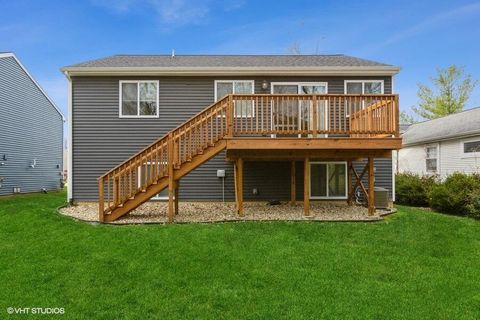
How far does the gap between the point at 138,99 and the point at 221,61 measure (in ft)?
10.6

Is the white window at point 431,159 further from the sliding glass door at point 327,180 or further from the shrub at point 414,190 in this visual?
the sliding glass door at point 327,180

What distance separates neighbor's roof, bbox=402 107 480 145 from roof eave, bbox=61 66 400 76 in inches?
220

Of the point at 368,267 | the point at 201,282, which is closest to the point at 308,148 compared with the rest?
the point at 368,267

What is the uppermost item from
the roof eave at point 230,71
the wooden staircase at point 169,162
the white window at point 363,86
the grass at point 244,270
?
the roof eave at point 230,71

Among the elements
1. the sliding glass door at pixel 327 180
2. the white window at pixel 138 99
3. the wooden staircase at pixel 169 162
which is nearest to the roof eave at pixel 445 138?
the sliding glass door at pixel 327 180

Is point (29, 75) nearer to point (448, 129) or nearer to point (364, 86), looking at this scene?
point (364, 86)

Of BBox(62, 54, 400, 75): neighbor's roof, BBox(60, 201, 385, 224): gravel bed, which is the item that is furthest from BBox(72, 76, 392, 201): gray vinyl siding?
BBox(60, 201, 385, 224): gravel bed

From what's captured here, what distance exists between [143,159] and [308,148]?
3926 mm

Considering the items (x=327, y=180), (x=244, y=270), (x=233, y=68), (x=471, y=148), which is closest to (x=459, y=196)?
(x=327, y=180)

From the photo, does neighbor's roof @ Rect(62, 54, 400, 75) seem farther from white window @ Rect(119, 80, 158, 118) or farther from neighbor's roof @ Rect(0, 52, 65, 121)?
neighbor's roof @ Rect(0, 52, 65, 121)

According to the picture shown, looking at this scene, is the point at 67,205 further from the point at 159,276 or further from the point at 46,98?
the point at 46,98

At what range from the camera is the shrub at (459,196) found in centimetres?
970

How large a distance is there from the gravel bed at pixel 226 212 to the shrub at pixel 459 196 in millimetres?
2395

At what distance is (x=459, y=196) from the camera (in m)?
10.3
